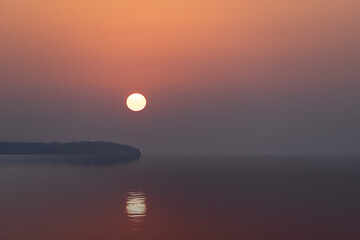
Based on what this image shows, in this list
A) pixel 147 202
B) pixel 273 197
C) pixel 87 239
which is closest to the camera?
pixel 87 239

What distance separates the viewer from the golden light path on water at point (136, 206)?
72.3 metres

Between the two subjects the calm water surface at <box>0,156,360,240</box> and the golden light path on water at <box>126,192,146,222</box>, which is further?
the golden light path on water at <box>126,192,146,222</box>

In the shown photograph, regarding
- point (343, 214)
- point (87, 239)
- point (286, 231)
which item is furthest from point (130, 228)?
point (343, 214)

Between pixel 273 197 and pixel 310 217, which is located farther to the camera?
pixel 273 197

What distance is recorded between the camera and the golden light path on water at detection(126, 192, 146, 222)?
72.3 meters

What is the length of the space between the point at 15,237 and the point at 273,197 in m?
56.2

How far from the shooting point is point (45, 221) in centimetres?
6731

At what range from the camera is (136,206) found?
8462 cm

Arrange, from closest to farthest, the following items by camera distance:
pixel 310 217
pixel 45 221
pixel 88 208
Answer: pixel 45 221, pixel 310 217, pixel 88 208

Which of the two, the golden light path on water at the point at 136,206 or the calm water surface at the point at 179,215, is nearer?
the calm water surface at the point at 179,215

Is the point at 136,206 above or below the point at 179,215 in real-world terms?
below

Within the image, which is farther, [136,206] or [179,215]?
[136,206]

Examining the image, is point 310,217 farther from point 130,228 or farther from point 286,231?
point 130,228

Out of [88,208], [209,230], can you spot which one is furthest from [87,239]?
[88,208]
